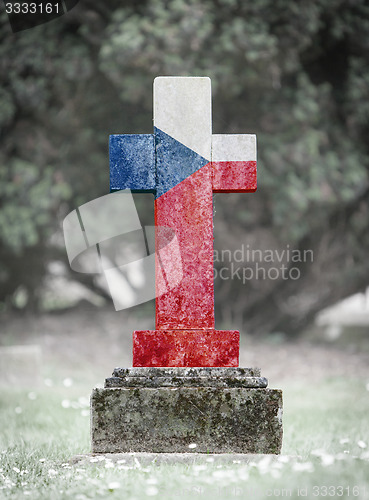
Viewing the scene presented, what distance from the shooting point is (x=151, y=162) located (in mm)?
3467

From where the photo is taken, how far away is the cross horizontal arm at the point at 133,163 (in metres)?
3.46

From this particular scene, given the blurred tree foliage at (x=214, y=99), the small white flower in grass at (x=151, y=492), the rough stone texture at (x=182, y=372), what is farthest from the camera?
the blurred tree foliage at (x=214, y=99)

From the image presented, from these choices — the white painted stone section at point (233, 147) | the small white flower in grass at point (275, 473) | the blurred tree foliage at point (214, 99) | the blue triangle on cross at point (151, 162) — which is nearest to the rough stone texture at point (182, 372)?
the small white flower in grass at point (275, 473)

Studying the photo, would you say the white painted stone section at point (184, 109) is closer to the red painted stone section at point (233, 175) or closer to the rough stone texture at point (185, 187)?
the rough stone texture at point (185, 187)

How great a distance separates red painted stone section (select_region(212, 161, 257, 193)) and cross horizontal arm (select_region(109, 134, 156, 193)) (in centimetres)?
39

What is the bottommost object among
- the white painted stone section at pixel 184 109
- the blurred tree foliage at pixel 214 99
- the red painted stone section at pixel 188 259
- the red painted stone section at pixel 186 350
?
the red painted stone section at pixel 186 350

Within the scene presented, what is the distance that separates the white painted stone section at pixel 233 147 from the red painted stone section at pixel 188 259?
23 cm

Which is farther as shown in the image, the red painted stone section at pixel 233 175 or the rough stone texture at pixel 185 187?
the red painted stone section at pixel 233 175

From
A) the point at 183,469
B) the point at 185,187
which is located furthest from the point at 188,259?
the point at 183,469

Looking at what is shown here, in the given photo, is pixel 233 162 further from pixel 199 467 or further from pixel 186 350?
pixel 199 467

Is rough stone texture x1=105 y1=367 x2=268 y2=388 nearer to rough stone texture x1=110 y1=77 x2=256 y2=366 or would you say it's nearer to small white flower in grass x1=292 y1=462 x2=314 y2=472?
rough stone texture x1=110 y1=77 x2=256 y2=366

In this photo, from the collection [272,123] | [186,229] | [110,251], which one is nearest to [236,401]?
[186,229]

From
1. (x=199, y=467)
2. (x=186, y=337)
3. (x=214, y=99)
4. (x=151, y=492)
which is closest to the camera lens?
(x=151, y=492)

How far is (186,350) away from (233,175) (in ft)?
3.61
